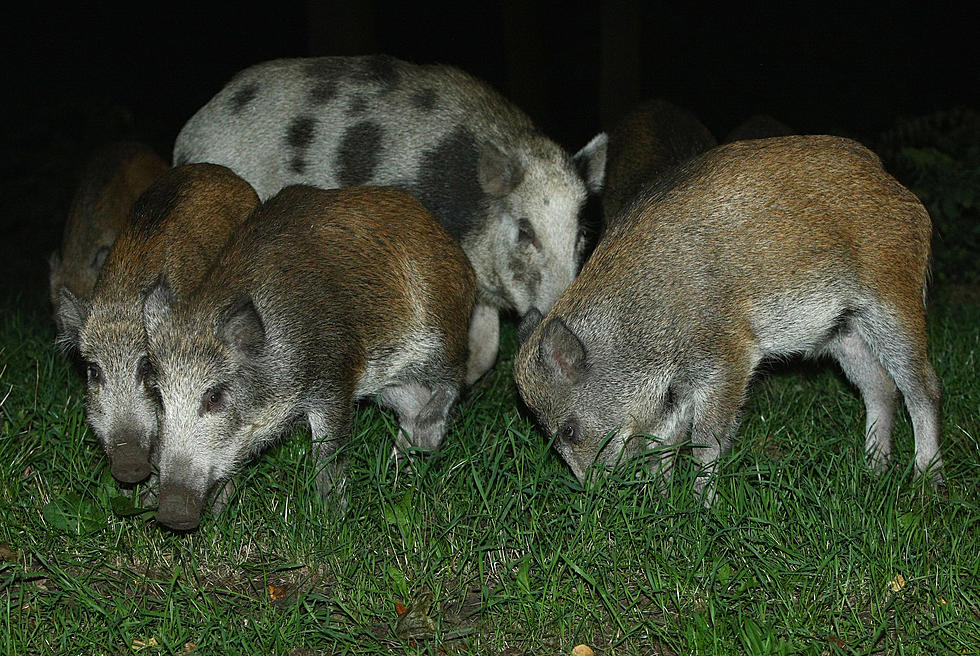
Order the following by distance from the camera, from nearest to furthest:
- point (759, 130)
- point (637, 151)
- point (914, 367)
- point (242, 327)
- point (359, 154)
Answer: point (242, 327)
point (914, 367)
point (359, 154)
point (759, 130)
point (637, 151)

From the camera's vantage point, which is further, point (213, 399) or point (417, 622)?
point (213, 399)

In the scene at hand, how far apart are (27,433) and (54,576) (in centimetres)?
132

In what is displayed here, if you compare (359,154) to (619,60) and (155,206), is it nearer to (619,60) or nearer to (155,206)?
(155,206)

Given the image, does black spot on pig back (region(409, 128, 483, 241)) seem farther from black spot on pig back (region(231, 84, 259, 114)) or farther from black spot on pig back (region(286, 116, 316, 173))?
black spot on pig back (region(231, 84, 259, 114))

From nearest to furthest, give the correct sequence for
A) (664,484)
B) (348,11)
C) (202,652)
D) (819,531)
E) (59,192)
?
(202,652), (819,531), (664,484), (348,11), (59,192)

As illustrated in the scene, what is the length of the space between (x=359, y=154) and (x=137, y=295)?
6.76ft

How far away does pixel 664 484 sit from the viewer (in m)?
4.80

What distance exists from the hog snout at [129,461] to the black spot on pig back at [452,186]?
2.56 m

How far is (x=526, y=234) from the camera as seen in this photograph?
6641 millimetres

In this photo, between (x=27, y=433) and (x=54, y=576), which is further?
(x=27, y=433)

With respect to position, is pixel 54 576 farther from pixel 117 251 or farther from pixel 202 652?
pixel 117 251

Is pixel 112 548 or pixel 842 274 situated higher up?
pixel 842 274

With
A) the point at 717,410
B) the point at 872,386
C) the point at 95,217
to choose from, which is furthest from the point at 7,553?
the point at 872,386

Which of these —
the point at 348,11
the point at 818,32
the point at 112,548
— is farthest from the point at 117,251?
the point at 818,32
